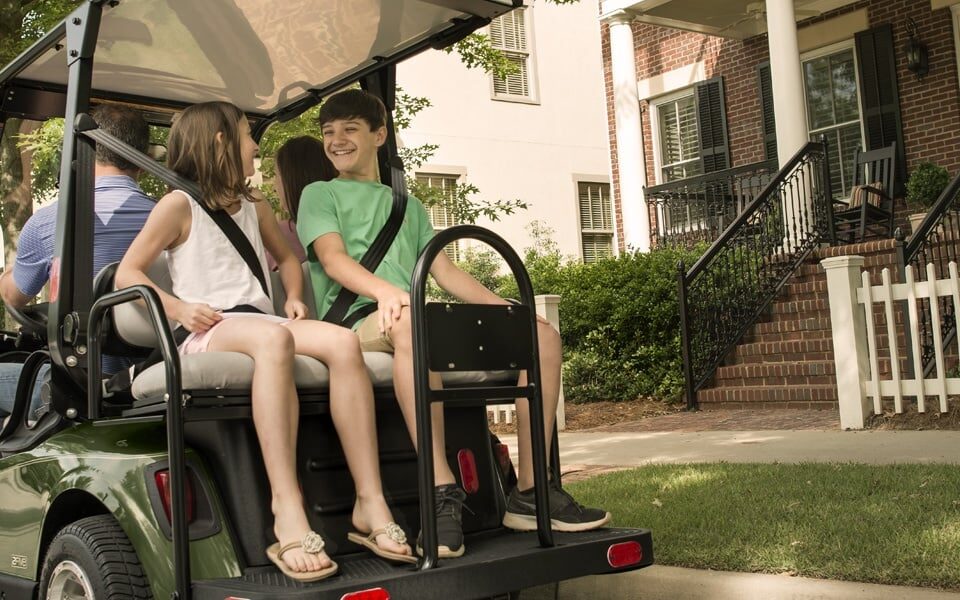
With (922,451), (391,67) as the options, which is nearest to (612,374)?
(922,451)

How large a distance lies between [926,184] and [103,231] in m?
12.0

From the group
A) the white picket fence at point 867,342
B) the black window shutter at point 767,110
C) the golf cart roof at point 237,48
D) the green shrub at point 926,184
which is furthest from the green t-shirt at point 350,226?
the black window shutter at point 767,110

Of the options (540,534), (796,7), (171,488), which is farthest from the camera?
(796,7)

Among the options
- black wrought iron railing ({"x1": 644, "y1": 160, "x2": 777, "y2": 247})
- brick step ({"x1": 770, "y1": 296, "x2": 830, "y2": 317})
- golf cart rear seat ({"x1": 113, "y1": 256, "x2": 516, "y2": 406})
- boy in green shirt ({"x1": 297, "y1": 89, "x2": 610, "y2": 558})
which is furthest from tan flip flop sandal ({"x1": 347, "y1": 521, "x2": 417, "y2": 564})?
black wrought iron railing ({"x1": 644, "y1": 160, "x2": 777, "y2": 247})

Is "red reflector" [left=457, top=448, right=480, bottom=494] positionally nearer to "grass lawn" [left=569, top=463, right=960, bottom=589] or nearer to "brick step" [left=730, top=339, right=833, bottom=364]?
"grass lawn" [left=569, top=463, right=960, bottom=589]

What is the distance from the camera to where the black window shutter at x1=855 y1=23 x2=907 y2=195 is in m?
14.8

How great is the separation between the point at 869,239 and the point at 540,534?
1143 centimetres

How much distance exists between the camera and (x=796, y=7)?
15.3 m

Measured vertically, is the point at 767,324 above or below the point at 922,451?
above

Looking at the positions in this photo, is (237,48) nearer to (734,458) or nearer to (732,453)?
(734,458)

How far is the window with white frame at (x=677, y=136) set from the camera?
58.5 ft

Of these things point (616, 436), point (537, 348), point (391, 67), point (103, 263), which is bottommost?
point (616, 436)

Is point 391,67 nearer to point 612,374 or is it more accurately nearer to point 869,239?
point 612,374

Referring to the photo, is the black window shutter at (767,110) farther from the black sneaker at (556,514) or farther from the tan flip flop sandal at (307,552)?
the tan flip flop sandal at (307,552)
